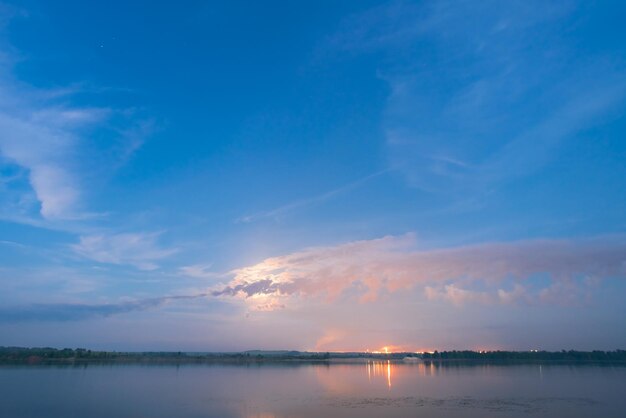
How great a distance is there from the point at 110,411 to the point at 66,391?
20.2 metres

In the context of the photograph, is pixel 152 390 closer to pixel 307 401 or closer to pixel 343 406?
pixel 307 401

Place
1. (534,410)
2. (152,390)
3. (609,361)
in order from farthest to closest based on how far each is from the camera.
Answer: (609,361)
(152,390)
(534,410)

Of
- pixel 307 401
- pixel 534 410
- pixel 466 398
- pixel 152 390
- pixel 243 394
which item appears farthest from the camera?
pixel 152 390

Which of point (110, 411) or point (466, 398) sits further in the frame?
point (466, 398)

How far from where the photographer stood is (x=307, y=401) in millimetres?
45312

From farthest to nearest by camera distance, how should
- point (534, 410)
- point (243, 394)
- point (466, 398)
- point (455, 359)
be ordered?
point (455, 359), point (243, 394), point (466, 398), point (534, 410)

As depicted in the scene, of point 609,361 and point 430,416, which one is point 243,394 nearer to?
point 430,416

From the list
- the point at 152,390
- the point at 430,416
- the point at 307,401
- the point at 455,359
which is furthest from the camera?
the point at 455,359

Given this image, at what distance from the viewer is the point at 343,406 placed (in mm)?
41906

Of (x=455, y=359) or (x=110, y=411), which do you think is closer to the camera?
(x=110, y=411)

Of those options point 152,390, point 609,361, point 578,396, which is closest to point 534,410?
point 578,396

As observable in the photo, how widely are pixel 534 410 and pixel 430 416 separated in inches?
427

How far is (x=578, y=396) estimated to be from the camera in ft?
168

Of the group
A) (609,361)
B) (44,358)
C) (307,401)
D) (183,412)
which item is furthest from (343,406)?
(609,361)
